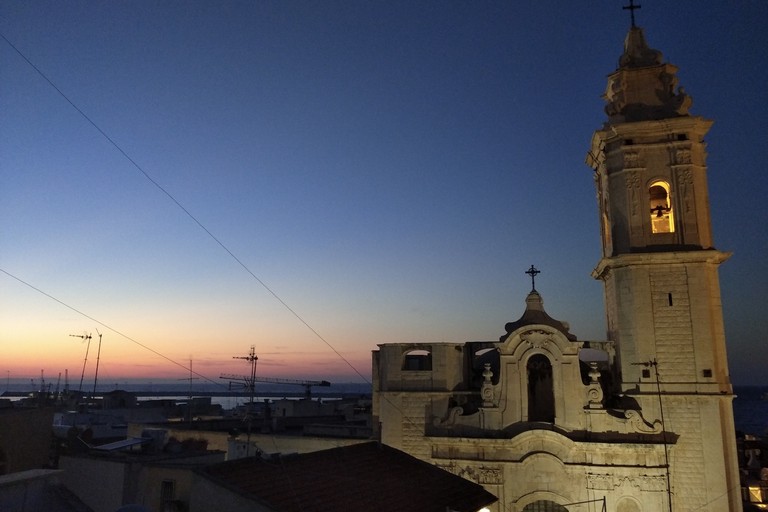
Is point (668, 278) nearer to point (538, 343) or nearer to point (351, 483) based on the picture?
point (538, 343)

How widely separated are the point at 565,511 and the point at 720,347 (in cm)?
968

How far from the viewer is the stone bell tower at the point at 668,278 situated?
976 inches

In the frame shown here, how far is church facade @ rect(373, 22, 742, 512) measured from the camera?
24.8 m

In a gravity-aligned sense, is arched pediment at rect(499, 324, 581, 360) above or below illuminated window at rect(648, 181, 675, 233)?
below

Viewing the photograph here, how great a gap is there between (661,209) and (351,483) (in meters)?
19.5

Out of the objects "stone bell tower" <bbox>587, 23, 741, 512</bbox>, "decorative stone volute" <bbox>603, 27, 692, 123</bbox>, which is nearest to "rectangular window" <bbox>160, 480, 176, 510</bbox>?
"stone bell tower" <bbox>587, 23, 741, 512</bbox>

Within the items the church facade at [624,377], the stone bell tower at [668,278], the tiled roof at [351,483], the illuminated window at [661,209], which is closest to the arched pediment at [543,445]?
the church facade at [624,377]

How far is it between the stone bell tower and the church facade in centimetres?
5

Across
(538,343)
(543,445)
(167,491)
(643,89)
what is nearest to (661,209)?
(643,89)

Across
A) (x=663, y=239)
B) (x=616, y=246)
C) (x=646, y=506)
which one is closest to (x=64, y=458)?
(x=646, y=506)

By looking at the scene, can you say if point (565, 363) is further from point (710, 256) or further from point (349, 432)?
point (349, 432)

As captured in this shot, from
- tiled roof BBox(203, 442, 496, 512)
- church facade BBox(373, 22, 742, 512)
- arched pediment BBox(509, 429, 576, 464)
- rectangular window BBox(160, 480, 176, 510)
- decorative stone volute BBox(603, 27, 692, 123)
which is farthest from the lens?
decorative stone volute BBox(603, 27, 692, 123)

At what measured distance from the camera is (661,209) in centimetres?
2800

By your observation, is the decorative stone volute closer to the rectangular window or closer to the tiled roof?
the tiled roof
